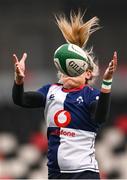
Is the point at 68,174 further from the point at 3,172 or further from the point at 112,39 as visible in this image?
the point at 112,39

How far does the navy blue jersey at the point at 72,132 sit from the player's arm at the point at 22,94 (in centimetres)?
11

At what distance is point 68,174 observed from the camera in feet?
16.9

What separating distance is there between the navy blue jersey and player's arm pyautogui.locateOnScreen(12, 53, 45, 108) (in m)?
0.11

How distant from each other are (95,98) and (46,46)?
24.9ft

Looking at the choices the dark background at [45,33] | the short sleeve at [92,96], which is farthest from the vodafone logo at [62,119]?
the dark background at [45,33]

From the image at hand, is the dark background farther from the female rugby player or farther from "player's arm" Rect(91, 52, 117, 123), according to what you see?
"player's arm" Rect(91, 52, 117, 123)

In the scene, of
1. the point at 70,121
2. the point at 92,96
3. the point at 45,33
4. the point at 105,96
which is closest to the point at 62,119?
the point at 70,121

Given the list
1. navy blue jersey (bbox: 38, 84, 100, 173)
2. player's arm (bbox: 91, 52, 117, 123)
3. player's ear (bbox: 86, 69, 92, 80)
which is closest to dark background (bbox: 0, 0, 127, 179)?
player's ear (bbox: 86, 69, 92, 80)

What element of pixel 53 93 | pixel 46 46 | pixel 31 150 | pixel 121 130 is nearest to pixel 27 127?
pixel 31 150

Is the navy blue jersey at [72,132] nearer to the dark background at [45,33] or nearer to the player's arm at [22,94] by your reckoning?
the player's arm at [22,94]

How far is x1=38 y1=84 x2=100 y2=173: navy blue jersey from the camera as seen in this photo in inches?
202

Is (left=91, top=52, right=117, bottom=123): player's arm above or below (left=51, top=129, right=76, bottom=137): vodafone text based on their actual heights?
above

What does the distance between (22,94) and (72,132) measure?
38cm

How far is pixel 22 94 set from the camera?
5.25m
